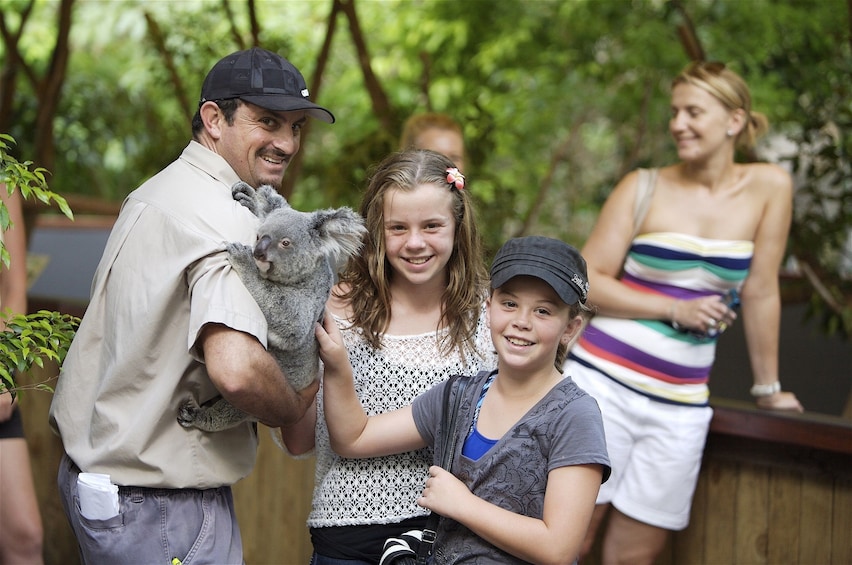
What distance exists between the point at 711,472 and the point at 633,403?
51cm

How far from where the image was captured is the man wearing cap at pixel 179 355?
5.80ft

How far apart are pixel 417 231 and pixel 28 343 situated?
83 centimetres

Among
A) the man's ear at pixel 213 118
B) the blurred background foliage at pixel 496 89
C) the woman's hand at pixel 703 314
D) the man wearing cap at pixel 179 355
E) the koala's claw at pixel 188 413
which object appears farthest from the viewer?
the blurred background foliage at pixel 496 89

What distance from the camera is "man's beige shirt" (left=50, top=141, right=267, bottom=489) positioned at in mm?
1798

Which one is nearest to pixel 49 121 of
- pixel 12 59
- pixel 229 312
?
pixel 12 59

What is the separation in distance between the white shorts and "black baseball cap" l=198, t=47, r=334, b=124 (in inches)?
56.1

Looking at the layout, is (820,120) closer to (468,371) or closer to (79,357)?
(468,371)

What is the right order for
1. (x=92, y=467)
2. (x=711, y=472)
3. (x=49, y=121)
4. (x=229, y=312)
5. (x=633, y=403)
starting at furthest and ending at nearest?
(x=49, y=121) → (x=711, y=472) → (x=633, y=403) → (x=92, y=467) → (x=229, y=312)

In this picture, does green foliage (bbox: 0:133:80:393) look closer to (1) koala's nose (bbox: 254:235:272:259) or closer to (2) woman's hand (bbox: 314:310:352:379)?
(1) koala's nose (bbox: 254:235:272:259)

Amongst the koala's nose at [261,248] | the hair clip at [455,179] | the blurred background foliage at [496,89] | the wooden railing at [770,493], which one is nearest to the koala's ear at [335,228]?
the koala's nose at [261,248]

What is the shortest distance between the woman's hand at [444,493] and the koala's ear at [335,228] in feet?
1.53

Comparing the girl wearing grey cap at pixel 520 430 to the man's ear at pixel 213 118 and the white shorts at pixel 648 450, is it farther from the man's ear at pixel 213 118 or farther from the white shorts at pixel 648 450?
the white shorts at pixel 648 450

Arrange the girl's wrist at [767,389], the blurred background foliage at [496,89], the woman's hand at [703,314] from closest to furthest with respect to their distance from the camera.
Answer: the woman's hand at [703,314] → the girl's wrist at [767,389] → the blurred background foliage at [496,89]

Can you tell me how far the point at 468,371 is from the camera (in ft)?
7.22
